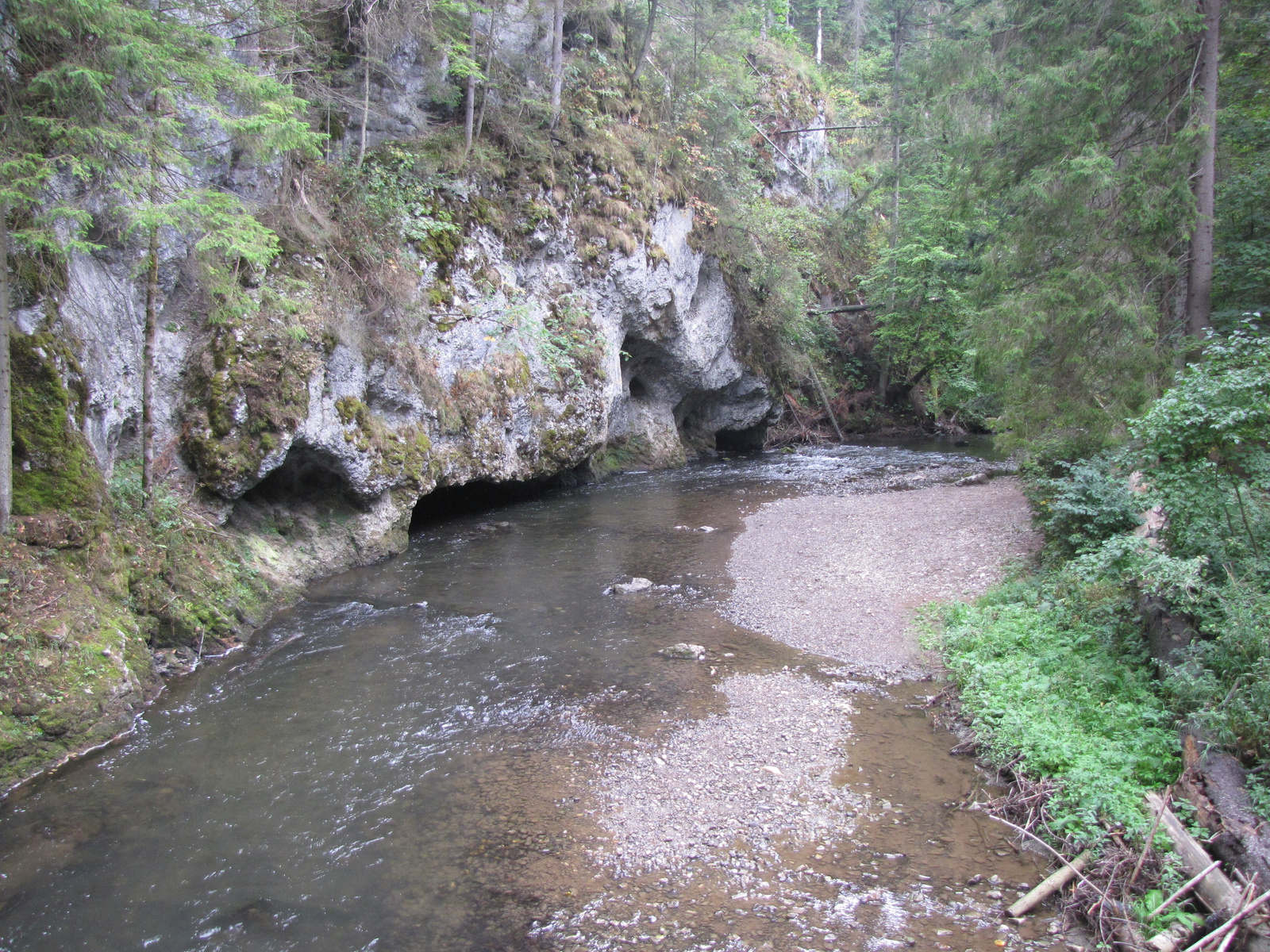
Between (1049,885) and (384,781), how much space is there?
5.13 metres

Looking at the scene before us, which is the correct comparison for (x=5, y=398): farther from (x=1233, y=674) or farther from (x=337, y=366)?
(x=1233, y=674)

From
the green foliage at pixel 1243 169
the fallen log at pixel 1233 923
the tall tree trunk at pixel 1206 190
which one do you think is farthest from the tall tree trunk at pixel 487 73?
the fallen log at pixel 1233 923

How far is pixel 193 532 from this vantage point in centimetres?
942

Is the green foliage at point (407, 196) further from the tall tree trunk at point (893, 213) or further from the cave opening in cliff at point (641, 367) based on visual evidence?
the tall tree trunk at point (893, 213)

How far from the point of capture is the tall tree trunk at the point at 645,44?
2080 cm

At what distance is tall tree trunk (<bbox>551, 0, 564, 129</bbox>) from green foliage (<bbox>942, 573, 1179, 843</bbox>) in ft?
50.0

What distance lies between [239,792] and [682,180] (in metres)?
20.7

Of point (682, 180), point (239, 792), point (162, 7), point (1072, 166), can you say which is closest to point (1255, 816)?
point (239, 792)

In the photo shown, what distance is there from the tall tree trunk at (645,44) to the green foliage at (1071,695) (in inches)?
762

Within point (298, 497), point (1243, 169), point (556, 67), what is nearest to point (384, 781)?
point (298, 497)

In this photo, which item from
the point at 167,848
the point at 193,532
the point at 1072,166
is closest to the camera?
the point at 167,848

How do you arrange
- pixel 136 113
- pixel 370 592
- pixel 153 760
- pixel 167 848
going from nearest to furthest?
pixel 167 848 < pixel 153 760 < pixel 136 113 < pixel 370 592

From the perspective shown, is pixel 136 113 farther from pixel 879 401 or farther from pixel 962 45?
pixel 879 401

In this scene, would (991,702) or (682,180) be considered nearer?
(991,702)
